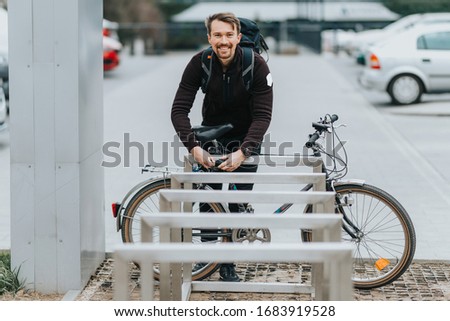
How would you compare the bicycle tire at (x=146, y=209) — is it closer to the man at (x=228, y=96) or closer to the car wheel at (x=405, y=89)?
the man at (x=228, y=96)

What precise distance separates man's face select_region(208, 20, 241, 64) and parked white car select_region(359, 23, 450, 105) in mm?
13653

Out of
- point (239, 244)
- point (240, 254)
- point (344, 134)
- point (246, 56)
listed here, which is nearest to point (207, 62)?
point (246, 56)

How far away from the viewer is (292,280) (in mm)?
6422

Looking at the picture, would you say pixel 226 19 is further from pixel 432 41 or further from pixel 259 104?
pixel 432 41

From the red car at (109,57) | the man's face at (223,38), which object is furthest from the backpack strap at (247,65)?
the red car at (109,57)

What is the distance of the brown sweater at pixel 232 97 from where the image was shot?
19.5 feet

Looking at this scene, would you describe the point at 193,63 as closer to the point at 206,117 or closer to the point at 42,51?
the point at 206,117

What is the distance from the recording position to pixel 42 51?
5816mm

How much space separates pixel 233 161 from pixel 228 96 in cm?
41

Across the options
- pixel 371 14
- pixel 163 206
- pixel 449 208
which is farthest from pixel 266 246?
pixel 371 14

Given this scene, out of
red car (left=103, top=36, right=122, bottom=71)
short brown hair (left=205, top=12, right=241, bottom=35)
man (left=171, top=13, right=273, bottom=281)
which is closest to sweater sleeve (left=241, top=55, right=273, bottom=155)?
man (left=171, top=13, right=273, bottom=281)

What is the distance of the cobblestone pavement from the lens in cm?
597

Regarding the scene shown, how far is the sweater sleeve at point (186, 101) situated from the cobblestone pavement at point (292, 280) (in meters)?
0.94
